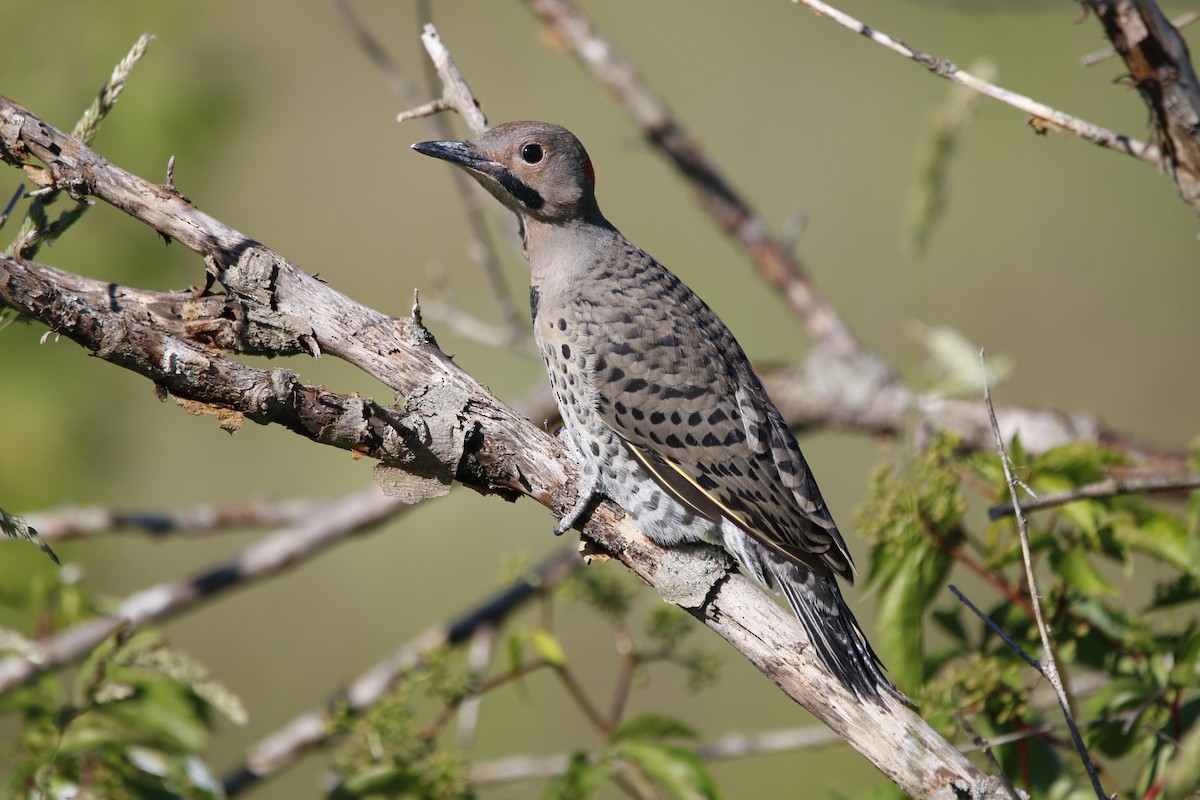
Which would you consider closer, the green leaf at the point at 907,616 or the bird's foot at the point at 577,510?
the bird's foot at the point at 577,510

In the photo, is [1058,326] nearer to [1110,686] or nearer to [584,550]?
[1110,686]

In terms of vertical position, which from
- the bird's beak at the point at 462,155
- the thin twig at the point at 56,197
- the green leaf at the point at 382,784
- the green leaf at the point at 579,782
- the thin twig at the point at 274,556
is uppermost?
the bird's beak at the point at 462,155

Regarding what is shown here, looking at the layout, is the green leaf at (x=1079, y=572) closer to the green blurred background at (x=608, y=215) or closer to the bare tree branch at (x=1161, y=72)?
the bare tree branch at (x=1161, y=72)

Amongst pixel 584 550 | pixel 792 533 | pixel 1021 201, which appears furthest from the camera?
pixel 1021 201

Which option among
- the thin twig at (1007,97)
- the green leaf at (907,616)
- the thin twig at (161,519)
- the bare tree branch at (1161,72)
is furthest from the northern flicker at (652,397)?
the thin twig at (161,519)

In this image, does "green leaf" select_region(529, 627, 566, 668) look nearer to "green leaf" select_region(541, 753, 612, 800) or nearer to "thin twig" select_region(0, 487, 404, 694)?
"green leaf" select_region(541, 753, 612, 800)

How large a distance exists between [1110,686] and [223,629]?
515 cm

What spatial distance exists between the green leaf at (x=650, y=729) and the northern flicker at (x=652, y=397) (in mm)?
468

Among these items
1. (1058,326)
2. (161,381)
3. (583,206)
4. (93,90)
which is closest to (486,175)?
(583,206)

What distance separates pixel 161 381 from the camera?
2053mm

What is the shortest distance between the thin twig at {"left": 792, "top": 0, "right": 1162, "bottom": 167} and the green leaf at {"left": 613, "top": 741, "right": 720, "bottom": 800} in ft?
5.76

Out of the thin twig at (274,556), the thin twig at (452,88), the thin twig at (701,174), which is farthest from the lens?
the thin twig at (701,174)

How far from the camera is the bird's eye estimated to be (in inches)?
133

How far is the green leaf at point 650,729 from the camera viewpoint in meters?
2.93
